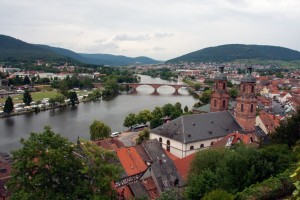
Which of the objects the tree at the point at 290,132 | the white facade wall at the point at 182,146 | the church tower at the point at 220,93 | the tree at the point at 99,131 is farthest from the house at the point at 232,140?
the tree at the point at 99,131

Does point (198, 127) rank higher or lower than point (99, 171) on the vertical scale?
lower

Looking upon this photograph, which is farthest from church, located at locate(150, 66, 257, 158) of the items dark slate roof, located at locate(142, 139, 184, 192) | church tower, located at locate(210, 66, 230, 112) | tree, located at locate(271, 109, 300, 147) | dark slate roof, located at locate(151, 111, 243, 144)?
tree, located at locate(271, 109, 300, 147)

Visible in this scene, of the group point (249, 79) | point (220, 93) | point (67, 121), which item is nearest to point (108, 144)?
point (249, 79)

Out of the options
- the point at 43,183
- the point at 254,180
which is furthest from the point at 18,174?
the point at 254,180

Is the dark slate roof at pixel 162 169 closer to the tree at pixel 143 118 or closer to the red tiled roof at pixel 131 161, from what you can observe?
the red tiled roof at pixel 131 161

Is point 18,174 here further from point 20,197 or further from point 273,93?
point 273,93

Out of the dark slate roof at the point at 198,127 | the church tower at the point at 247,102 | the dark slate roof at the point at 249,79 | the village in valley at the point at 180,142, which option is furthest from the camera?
the church tower at the point at 247,102

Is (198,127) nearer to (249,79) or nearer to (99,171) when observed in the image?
(249,79)

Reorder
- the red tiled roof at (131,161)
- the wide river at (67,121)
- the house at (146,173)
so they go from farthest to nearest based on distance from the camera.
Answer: the wide river at (67,121) < the red tiled roof at (131,161) < the house at (146,173)
